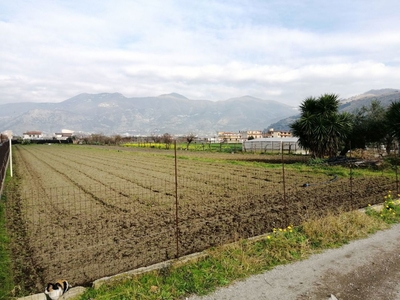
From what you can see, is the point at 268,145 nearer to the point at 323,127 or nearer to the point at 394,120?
the point at 323,127

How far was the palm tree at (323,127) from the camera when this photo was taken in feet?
75.9

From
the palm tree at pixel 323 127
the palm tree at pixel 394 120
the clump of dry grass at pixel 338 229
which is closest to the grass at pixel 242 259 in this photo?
the clump of dry grass at pixel 338 229

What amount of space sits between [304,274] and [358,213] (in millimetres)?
3208

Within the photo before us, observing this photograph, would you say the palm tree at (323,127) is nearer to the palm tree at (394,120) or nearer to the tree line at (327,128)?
the tree line at (327,128)

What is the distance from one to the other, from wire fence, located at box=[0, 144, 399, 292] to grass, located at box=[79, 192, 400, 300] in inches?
22.9

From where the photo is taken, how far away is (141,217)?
26.9 feet

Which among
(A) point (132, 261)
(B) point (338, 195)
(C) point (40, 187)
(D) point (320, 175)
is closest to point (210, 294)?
(A) point (132, 261)

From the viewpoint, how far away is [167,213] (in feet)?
28.3

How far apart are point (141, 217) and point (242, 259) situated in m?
4.05

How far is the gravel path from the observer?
3.97 meters

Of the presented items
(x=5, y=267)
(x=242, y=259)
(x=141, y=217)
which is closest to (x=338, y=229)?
(x=242, y=259)

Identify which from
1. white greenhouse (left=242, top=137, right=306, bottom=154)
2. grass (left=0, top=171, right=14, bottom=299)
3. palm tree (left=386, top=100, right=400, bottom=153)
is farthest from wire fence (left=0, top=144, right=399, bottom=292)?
white greenhouse (left=242, top=137, right=306, bottom=154)

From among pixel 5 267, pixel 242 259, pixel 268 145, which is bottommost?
pixel 5 267

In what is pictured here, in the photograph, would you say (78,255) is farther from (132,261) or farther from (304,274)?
(304,274)
